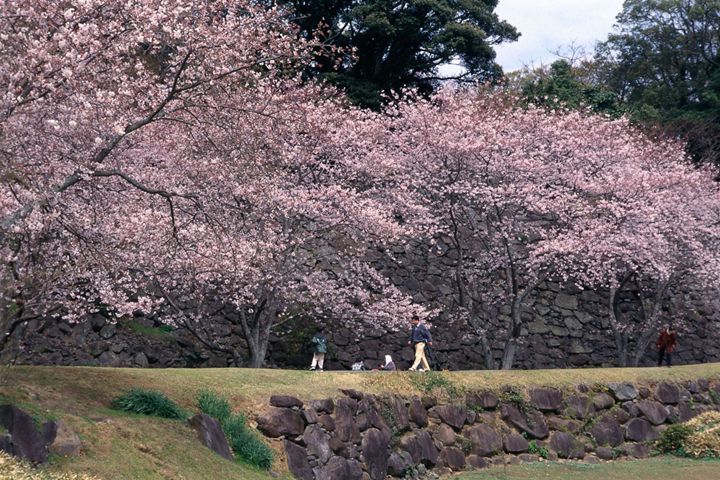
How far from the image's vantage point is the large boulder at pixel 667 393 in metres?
22.4

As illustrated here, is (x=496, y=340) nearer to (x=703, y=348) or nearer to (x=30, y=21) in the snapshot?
(x=703, y=348)

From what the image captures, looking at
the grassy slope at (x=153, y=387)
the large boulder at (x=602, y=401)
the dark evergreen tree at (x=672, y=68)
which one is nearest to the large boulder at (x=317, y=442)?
the grassy slope at (x=153, y=387)

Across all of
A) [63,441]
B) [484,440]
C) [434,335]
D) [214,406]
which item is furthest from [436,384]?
[434,335]

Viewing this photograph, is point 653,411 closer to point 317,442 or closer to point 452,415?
point 452,415

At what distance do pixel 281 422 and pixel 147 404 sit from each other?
8.91 ft

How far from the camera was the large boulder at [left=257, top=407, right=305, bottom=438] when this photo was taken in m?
14.2

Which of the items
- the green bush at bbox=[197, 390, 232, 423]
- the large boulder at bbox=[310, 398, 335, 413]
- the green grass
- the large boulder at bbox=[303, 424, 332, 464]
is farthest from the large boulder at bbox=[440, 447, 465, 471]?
the green bush at bbox=[197, 390, 232, 423]

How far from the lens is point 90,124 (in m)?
Answer: 12.9

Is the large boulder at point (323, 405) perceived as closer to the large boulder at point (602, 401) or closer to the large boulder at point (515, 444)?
the large boulder at point (515, 444)

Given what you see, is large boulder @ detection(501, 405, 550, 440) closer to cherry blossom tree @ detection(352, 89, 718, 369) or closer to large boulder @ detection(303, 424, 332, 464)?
large boulder @ detection(303, 424, 332, 464)

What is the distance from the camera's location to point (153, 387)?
1379 centimetres

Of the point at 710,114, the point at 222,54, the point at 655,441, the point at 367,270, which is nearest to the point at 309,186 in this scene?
the point at 367,270

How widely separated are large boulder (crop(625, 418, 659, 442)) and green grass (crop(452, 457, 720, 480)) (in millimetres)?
1604

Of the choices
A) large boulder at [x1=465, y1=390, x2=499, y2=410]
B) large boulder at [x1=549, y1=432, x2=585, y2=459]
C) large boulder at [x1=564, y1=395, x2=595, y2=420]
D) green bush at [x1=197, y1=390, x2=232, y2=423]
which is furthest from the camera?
large boulder at [x1=564, y1=395, x2=595, y2=420]
